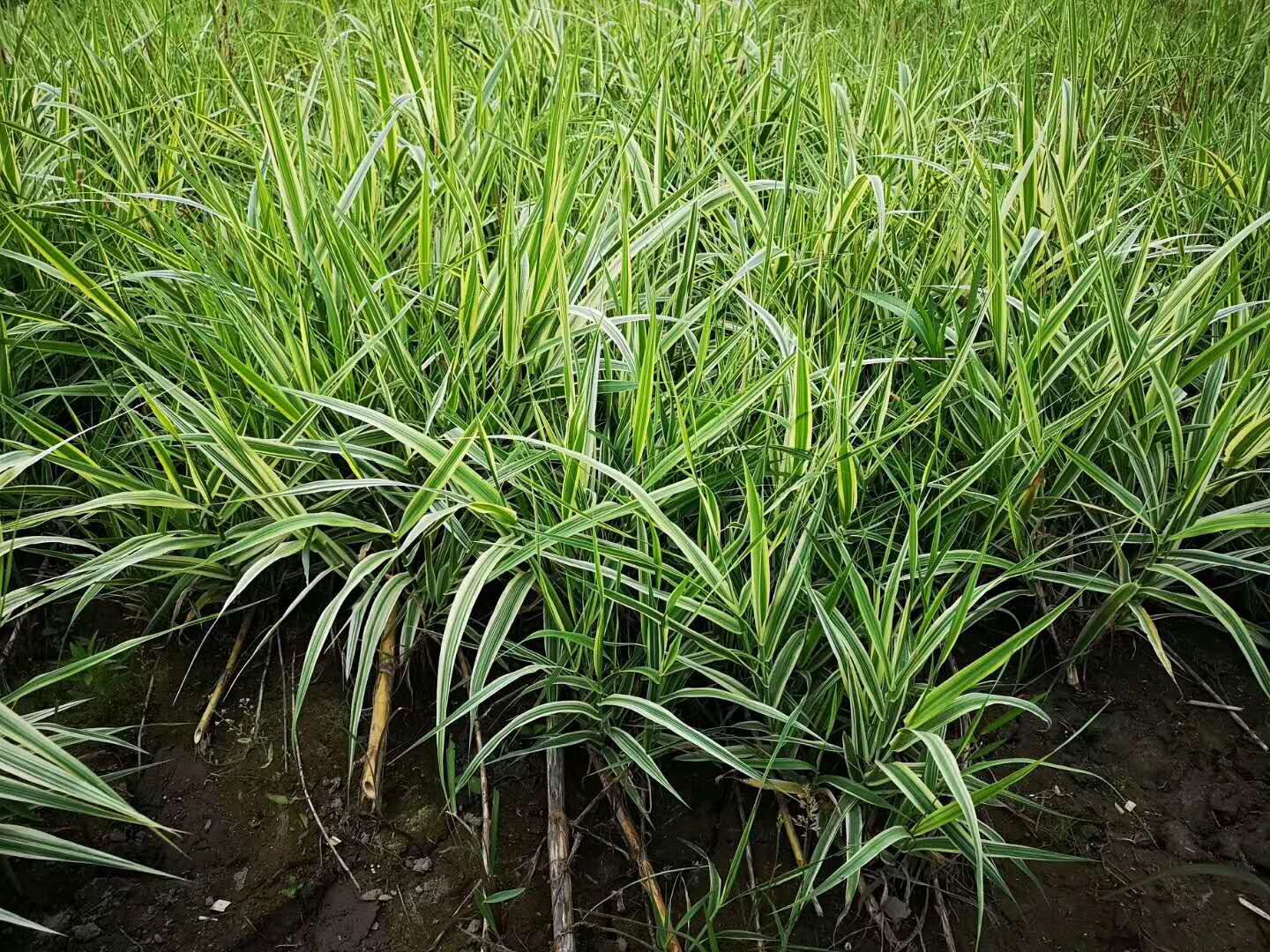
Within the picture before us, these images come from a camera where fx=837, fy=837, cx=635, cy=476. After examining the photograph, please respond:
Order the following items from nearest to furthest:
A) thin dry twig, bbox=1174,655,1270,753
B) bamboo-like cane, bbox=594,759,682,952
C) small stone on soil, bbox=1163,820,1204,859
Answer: bamboo-like cane, bbox=594,759,682,952 < small stone on soil, bbox=1163,820,1204,859 < thin dry twig, bbox=1174,655,1270,753

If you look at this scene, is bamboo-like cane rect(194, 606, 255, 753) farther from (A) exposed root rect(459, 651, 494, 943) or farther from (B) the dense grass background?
(A) exposed root rect(459, 651, 494, 943)

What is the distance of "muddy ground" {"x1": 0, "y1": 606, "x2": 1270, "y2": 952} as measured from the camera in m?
0.96

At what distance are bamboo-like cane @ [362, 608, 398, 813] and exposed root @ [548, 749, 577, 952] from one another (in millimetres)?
219

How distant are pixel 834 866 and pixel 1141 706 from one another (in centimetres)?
56

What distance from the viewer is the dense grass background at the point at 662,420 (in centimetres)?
101

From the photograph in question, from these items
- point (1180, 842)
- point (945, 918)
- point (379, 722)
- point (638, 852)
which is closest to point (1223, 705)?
point (1180, 842)

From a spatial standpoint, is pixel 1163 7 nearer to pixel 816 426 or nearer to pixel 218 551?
pixel 816 426

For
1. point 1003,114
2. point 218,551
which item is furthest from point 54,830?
point 1003,114

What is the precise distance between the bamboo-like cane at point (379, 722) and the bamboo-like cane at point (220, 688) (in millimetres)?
208

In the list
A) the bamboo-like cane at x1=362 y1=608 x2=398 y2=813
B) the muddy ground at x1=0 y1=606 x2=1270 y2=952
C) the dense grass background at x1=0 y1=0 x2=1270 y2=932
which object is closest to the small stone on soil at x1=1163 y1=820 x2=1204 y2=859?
the muddy ground at x1=0 y1=606 x2=1270 y2=952

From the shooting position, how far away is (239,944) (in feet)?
3.10

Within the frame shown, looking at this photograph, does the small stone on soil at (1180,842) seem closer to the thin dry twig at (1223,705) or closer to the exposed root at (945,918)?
the thin dry twig at (1223,705)

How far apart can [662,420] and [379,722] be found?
557 millimetres

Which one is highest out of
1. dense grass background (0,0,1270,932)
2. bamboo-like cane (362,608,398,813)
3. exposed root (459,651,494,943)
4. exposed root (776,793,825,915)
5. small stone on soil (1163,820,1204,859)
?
dense grass background (0,0,1270,932)
